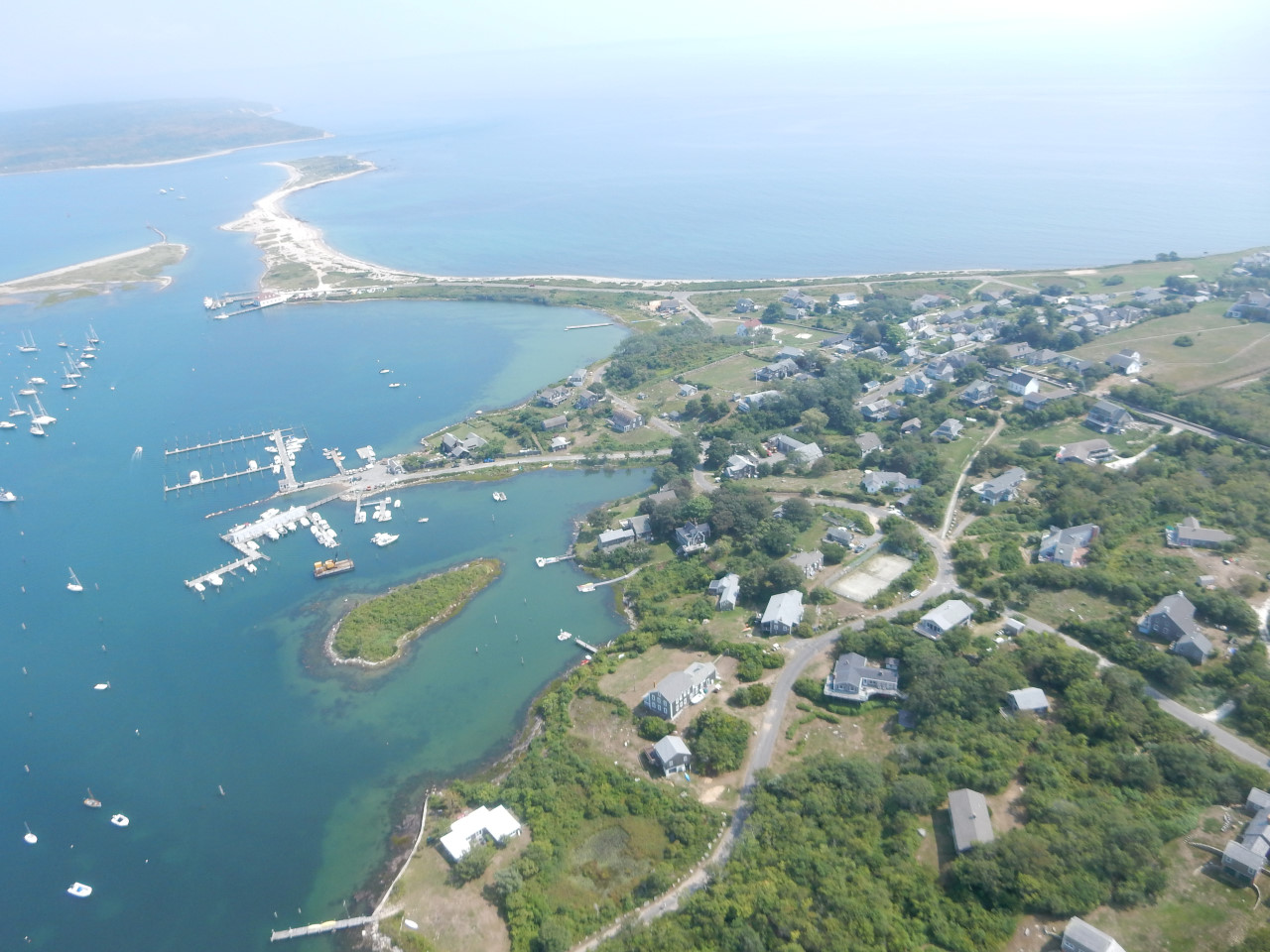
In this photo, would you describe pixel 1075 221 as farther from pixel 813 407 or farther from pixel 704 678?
pixel 704 678

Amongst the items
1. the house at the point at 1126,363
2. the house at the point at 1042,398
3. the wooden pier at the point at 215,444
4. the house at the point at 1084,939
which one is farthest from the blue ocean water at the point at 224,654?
the house at the point at 1126,363

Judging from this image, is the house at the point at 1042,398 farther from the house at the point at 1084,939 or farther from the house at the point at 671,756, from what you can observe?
the house at the point at 1084,939

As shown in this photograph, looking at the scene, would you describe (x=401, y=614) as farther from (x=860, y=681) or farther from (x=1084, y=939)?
(x=1084, y=939)

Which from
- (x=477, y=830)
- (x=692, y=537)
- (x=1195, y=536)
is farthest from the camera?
(x=692, y=537)

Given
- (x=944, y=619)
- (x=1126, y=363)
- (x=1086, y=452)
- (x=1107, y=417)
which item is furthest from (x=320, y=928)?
(x=1126, y=363)

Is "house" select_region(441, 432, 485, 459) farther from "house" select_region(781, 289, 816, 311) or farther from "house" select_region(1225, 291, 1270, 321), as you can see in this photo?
"house" select_region(1225, 291, 1270, 321)

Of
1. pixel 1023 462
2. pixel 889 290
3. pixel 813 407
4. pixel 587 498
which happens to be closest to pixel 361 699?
pixel 587 498
